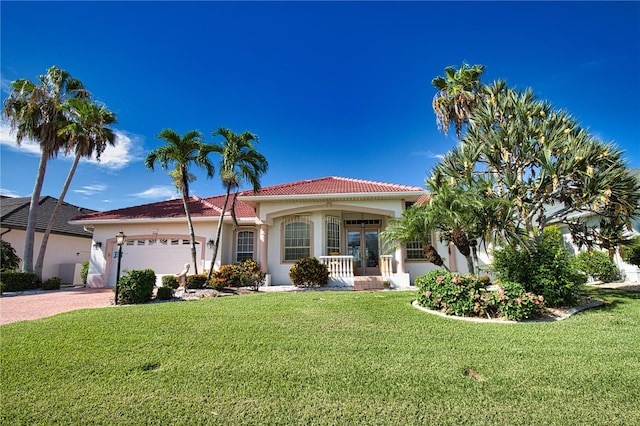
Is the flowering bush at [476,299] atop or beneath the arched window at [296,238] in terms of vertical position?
beneath

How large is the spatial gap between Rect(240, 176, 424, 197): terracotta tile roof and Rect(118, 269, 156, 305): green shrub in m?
6.33

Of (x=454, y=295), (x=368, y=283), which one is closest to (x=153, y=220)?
(x=368, y=283)

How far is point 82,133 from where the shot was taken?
56.3ft

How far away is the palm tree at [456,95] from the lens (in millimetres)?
15018

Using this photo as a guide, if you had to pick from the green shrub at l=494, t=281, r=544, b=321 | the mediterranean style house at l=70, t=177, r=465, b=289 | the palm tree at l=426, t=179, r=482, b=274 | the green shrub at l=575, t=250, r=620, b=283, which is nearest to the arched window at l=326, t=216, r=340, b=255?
the mediterranean style house at l=70, t=177, r=465, b=289

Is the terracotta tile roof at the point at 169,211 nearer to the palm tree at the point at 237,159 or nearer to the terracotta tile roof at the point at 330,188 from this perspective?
the terracotta tile roof at the point at 330,188

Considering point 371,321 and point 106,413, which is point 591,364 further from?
point 106,413

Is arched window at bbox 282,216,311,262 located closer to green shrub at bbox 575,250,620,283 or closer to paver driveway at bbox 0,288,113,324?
paver driveway at bbox 0,288,113,324

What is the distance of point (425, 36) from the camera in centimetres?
1161

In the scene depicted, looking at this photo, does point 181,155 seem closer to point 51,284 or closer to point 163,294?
point 163,294

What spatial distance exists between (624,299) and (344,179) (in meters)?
12.8

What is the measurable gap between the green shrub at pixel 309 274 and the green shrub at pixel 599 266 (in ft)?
39.3

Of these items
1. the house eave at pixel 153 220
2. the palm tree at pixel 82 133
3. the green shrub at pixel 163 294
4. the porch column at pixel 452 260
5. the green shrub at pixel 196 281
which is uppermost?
the palm tree at pixel 82 133

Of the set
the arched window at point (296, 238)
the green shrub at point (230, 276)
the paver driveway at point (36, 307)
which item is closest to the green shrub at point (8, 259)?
the paver driveway at point (36, 307)
